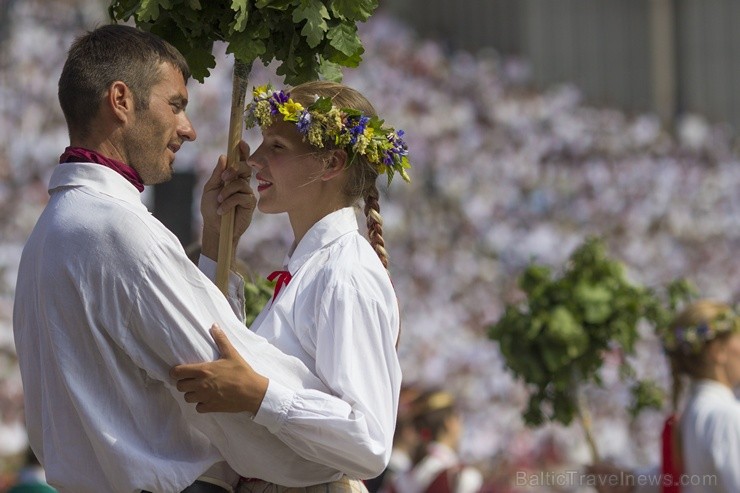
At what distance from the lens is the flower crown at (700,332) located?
4.46 m

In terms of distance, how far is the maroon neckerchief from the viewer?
2721 millimetres

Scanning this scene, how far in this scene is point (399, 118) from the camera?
1692cm

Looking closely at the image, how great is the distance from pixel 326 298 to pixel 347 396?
0.74 feet

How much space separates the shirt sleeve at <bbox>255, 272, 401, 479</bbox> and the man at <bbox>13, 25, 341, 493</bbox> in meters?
0.02

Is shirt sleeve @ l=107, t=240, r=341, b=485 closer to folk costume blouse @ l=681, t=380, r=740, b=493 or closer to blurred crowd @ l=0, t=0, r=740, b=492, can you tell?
folk costume blouse @ l=681, t=380, r=740, b=493

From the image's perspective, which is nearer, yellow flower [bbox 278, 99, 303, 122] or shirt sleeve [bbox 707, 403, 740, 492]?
yellow flower [bbox 278, 99, 303, 122]

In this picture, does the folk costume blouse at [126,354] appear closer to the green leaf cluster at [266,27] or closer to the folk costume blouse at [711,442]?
the green leaf cluster at [266,27]

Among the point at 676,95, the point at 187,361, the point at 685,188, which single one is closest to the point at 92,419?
the point at 187,361

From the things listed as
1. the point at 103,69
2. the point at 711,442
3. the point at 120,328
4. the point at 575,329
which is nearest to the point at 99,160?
the point at 103,69

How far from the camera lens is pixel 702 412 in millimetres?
4250

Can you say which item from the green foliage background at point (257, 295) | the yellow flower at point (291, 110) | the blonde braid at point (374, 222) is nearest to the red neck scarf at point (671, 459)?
the green foliage background at point (257, 295)

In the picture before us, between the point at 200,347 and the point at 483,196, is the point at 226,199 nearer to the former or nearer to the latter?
the point at 200,347

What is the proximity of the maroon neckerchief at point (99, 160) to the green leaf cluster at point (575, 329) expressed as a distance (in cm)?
280

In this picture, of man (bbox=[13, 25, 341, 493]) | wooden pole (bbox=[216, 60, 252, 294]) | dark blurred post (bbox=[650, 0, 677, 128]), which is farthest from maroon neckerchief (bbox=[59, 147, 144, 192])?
dark blurred post (bbox=[650, 0, 677, 128])
